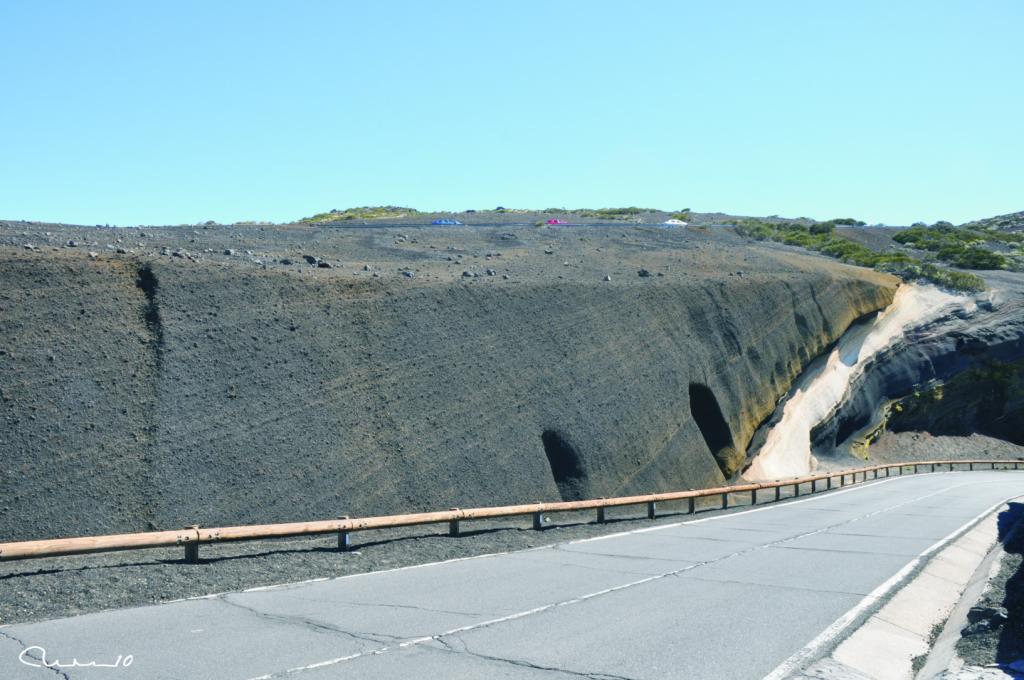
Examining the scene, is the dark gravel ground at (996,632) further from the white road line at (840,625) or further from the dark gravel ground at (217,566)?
the dark gravel ground at (217,566)

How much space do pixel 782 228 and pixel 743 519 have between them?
64.4 m

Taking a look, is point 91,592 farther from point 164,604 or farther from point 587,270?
point 587,270

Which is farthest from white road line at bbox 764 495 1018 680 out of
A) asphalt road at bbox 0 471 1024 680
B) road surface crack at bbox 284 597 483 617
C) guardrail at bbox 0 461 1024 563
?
guardrail at bbox 0 461 1024 563

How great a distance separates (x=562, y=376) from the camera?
25.4 metres

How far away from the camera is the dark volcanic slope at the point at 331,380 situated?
1463 centimetres

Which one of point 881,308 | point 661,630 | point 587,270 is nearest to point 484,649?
point 661,630

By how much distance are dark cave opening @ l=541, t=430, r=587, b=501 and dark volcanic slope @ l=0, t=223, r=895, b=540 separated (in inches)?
2.0

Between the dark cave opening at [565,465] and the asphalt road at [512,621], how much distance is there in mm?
6631

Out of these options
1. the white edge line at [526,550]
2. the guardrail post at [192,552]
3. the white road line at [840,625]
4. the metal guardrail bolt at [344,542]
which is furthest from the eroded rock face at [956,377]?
the guardrail post at [192,552]

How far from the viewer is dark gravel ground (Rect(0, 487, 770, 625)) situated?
964 centimetres

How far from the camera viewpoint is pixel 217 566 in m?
11.8

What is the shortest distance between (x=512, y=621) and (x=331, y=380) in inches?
415

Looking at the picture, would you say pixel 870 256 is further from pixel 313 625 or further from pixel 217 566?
pixel 313 625

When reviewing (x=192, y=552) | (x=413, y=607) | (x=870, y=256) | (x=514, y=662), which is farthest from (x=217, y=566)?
(x=870, y=256)
